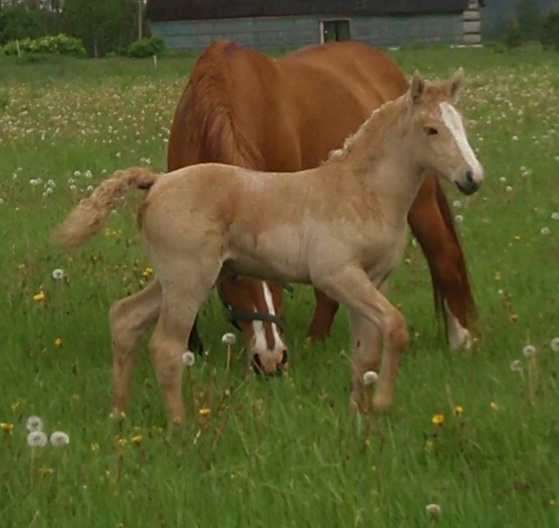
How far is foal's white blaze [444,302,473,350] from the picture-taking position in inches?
283

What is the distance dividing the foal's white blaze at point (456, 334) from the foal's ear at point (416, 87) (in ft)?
6.04

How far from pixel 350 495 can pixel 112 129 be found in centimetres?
1432

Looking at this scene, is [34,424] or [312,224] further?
[312,224]

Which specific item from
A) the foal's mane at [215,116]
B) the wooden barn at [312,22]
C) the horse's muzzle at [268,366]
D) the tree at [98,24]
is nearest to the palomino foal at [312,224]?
the horse's muzzle at [268,366]

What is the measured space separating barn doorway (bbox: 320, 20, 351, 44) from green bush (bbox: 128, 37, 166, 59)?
6424mm

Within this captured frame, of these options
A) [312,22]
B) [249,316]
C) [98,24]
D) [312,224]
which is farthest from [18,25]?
[312,224]

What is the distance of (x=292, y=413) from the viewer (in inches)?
215

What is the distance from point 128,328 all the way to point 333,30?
164 feet

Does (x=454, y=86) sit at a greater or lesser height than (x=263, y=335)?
greater

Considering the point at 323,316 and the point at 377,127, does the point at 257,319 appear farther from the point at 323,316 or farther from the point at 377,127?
the point at 323,316

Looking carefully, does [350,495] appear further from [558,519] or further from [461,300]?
[461,300]

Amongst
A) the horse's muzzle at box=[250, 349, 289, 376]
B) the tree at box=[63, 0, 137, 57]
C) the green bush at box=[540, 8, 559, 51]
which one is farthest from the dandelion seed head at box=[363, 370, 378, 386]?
the tree at box=[63, 0, 137, 57]

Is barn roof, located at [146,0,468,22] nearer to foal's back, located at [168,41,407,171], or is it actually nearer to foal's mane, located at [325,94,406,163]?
foal's back, located at [168,41,407,171]

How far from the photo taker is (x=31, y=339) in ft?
23.8
